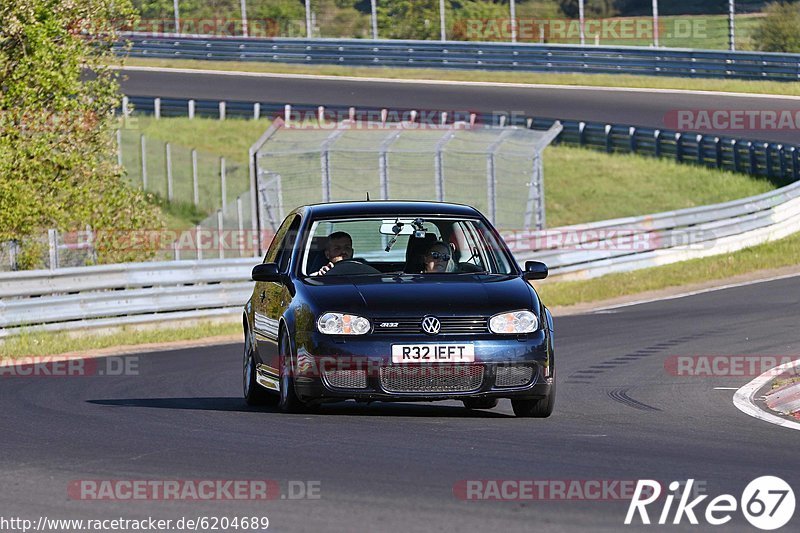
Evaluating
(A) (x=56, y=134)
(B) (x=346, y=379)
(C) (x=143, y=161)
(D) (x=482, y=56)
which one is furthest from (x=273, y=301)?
(D) (x=482, y=56)

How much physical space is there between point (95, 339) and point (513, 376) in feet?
36.4

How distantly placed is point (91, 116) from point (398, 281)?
50.9ft

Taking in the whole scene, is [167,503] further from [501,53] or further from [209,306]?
[501,53]

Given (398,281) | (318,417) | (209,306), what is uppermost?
(398,281)

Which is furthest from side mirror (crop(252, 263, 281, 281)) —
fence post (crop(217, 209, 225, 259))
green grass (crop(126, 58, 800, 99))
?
green grass (crop(126, 58, 800, 99))

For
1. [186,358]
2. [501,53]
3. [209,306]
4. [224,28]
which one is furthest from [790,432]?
[224,28]

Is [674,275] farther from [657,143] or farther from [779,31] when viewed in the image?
[779,31]

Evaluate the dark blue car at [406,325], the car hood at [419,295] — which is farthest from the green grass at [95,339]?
the car hood at [419,295]

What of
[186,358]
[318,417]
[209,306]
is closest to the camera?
[318,417]

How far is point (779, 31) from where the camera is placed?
52125mm

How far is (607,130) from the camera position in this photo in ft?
126

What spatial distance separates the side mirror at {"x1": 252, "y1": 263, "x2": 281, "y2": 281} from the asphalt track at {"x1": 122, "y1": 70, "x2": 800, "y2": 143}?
1085 inches

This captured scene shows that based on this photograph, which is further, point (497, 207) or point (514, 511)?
point (497, 207)

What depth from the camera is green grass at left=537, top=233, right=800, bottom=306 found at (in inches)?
999
